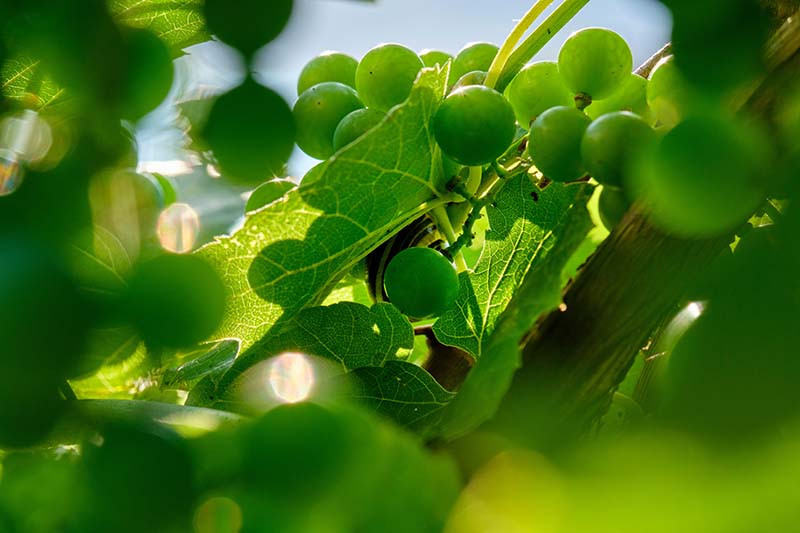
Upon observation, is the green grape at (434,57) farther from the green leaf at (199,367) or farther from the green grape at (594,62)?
the green leaf at (199,367)

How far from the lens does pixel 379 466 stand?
0.20 meters

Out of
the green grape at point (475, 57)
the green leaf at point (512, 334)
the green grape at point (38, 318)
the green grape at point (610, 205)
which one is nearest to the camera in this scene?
the green grape at point (38, 318)

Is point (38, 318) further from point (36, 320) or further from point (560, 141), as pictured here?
point (560, 141)

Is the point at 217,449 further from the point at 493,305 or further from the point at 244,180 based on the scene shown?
the point at 493,305

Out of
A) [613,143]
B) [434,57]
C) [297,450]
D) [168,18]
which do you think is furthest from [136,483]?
[434,57]

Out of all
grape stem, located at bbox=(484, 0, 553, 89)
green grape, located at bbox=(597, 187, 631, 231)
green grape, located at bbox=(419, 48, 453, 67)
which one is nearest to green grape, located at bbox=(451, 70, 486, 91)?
grape stem, located at bbox=(484, 0, 553, 89)

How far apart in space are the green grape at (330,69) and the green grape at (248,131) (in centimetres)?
65

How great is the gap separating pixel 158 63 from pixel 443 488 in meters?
0.13

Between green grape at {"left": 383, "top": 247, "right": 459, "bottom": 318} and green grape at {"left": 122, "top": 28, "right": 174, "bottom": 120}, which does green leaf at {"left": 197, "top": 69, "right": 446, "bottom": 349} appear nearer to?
green grape at {"left": 383, "top": 247, "right": 459, "bottom": 318}

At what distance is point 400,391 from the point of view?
639 mm

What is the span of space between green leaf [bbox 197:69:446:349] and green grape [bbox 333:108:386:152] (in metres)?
0.06

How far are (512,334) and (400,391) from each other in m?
0.27

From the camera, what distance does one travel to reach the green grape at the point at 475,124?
562 mm

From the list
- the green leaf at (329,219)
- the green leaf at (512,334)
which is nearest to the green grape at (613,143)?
the green leaf at (512,334)
